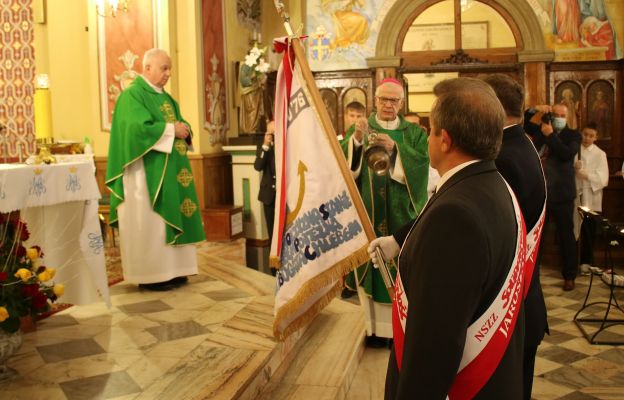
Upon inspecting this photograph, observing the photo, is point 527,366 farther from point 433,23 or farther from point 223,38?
point 433,23

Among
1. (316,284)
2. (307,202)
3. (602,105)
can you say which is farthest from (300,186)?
(602,105)

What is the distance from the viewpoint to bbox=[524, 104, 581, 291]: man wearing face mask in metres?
6.92

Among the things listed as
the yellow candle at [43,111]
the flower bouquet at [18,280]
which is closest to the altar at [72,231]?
the yellow candle at [43,111]

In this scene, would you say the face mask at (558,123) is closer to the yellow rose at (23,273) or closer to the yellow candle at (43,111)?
the yellow candle at (43,111)

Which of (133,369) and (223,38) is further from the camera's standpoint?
(223,38)

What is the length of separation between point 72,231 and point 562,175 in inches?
205

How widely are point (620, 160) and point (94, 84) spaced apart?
29.1ft

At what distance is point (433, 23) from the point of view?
12578 millimetres

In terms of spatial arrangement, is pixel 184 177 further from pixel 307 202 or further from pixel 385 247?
pixel 385 247

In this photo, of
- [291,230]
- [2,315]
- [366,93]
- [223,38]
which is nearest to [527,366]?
[291,230]

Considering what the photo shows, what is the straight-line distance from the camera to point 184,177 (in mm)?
5297

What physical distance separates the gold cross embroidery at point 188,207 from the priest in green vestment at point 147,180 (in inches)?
3.9

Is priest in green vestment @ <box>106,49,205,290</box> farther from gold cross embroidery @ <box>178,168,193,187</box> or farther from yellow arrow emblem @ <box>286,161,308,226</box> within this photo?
yellow arrow emblem @ <box>286,161,308,226</box>

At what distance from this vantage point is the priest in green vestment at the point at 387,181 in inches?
169
